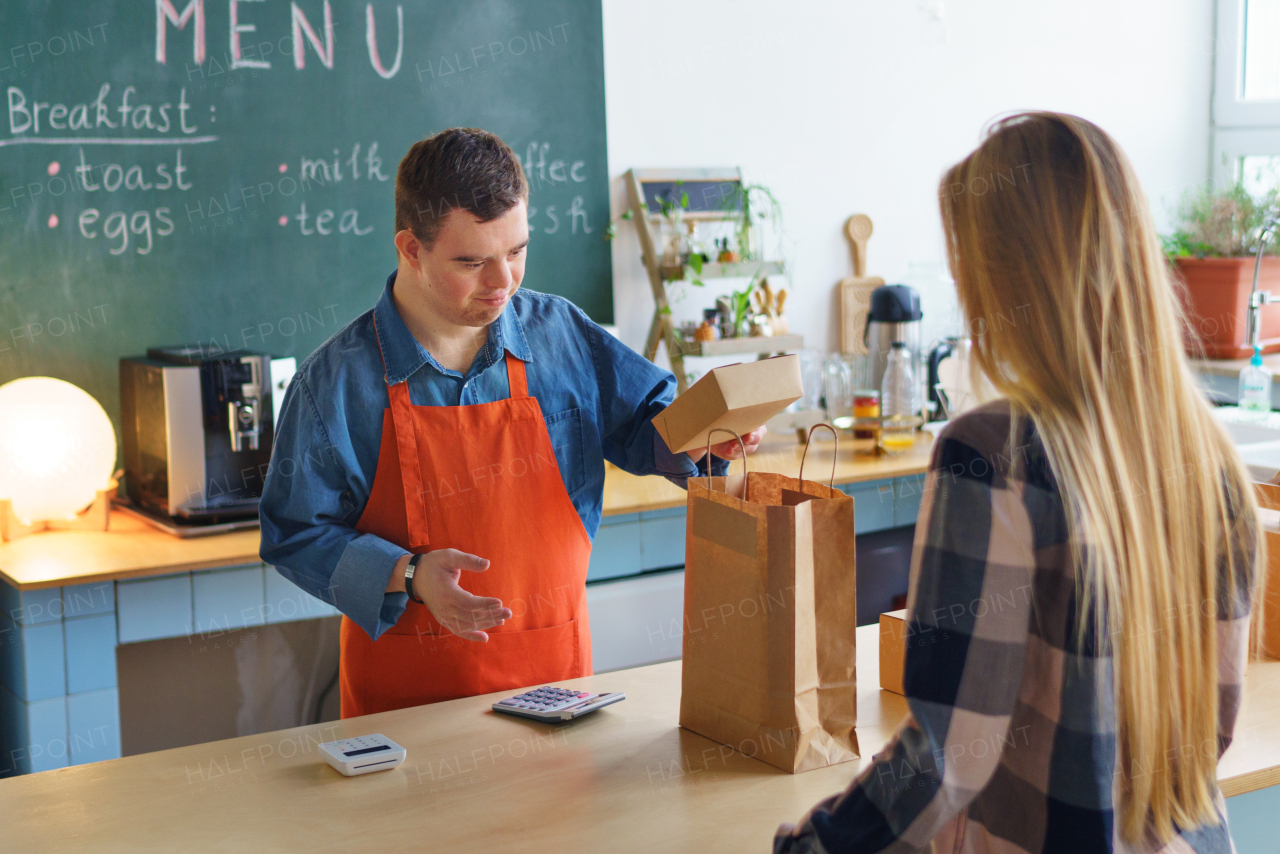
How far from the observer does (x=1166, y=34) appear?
13.5 feet

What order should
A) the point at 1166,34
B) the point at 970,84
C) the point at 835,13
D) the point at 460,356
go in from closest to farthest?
the point at 460,356 → the point at 835,13 → the point at 970,84 → the point at 1166,34

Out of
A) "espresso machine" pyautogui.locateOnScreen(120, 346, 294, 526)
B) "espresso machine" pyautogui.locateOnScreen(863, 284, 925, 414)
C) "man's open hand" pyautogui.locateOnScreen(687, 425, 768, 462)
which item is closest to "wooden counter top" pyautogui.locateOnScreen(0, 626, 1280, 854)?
"man's open hand" pyautogui.locateOnScreen(687, 425, 768, 462)

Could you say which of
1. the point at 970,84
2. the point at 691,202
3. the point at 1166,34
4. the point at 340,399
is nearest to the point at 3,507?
the point at 340,399

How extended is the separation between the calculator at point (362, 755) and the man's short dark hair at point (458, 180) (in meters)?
0.67

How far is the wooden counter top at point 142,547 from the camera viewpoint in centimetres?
207

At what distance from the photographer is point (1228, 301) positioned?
3.74 meters

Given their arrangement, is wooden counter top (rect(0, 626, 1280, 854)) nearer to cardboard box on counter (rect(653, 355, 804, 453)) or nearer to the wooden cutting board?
cardboard box on counter (rect(653, 355, 804, 453))

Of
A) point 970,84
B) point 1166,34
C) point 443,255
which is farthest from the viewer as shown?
point 1166,34

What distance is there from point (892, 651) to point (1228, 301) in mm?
2930

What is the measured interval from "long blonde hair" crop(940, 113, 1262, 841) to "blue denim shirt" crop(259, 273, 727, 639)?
67 centimetres

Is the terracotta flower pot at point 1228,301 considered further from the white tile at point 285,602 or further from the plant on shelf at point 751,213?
the white tile at point 285,602

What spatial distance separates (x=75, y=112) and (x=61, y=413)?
2.39 feet

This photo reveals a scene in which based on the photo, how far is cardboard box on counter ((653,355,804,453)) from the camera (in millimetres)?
1254

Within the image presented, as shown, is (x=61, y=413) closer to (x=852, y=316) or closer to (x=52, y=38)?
(x=52, y=38)
